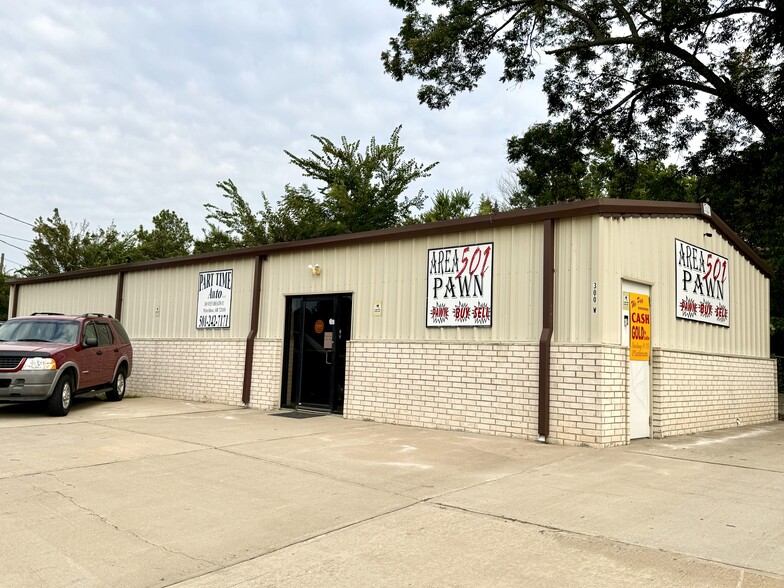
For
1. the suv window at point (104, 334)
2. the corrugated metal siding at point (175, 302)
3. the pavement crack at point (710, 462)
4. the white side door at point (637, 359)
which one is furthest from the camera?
the corrugated metal siding at point (175, 302)

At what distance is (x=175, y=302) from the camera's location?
16.6 meters

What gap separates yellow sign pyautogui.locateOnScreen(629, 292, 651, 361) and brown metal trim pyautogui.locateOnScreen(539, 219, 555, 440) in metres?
1.24

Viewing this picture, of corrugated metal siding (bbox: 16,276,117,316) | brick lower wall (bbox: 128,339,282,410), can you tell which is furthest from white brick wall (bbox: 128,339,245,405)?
corrugated metal siding (bbox: 16,276,117,316)

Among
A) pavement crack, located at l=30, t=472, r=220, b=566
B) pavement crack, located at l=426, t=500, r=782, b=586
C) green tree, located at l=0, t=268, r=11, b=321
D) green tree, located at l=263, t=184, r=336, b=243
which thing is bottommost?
pavement crack, located at l=30, t=472, r=220, b=566

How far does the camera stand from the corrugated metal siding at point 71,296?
1886 cm

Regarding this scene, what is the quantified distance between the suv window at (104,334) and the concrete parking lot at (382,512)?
415cm

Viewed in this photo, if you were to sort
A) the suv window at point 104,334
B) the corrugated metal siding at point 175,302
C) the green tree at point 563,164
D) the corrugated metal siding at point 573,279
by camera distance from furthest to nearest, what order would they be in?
the green tree at point 563,164, the corrugated metal siding at point 175,302, the suv window at point 104,334, the corrugated metal siding at point 573,279

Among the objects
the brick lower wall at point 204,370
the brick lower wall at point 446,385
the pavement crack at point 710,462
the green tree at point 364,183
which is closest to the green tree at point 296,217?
the green tree at point 364,183

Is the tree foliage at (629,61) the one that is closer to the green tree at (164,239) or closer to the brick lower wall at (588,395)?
the brick lower wall at (588,395)

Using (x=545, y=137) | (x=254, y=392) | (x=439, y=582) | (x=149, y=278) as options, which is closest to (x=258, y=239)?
(x=149, y=278)

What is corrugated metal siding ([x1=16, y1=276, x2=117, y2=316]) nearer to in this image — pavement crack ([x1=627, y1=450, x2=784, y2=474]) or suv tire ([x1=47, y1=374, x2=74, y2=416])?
suv tire ([x1=47, y1=374, x2=74, y2=416])

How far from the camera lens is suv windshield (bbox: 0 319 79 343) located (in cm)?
1249

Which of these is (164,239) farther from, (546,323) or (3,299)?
(546,323)

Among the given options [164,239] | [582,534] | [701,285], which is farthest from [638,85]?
[164,239]
